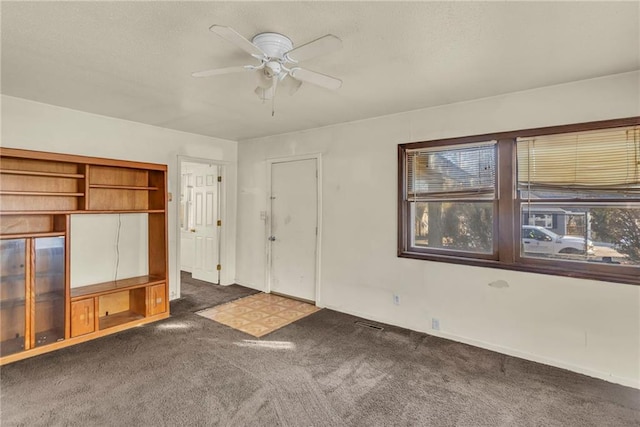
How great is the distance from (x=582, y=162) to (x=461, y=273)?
141 centimetres

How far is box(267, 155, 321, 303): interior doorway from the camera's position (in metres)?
4.53

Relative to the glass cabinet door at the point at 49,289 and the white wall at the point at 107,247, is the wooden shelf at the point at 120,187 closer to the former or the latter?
the white wall at the point at 107,247

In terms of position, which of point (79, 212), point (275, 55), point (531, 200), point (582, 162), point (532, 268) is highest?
point (275, 55)

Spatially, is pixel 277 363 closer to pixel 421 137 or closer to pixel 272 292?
pixel 272 292

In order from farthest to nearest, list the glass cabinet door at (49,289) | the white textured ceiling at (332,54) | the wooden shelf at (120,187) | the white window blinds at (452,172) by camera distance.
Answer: the wooden shelf at (120,187), the white window blinds at (452,172), the glass cabinet door at (49,289), the white textured ceiling at (332,54)

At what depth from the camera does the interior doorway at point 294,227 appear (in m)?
4.53

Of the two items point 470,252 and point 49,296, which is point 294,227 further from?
point 49,296

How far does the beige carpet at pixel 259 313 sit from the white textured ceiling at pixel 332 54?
242 cm

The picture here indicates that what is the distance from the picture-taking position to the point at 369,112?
3688mm

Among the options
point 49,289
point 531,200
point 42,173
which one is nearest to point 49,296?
point 49,289

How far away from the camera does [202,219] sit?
18.9ft

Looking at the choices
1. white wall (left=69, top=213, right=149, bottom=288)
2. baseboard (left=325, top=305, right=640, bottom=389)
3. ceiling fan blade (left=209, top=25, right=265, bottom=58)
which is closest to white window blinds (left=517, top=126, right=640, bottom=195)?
baseboard (left=325, top=305, right=640, bottom=389)

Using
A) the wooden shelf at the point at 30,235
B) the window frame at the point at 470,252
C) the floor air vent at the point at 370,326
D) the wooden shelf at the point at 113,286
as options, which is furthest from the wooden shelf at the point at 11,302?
the window frame at the point at 470,252

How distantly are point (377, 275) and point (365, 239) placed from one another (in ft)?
1.47
